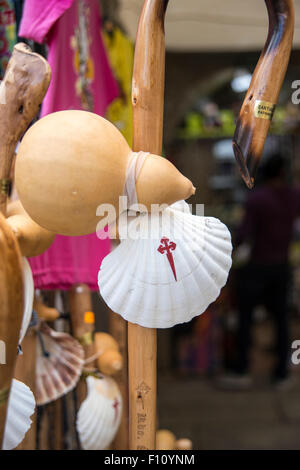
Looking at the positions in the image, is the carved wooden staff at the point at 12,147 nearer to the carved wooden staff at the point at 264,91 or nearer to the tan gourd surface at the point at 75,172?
the tan gourd surface at the point at 75,172

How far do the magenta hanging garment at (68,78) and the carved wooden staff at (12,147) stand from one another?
180mm

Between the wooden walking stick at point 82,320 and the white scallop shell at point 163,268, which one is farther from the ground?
the white scallop shell at point 163,268

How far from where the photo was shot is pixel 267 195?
6.77ft

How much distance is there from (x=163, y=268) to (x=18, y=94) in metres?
0.25

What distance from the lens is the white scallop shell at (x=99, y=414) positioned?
0.75 m

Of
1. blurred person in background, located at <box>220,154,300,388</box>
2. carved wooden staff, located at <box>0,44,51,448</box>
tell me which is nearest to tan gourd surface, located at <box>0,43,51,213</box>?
carved wooden staff, located at <box>0,44,51,448</box>

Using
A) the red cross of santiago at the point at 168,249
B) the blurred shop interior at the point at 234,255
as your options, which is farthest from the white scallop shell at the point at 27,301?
the blurred shop interior at the point at 234,255

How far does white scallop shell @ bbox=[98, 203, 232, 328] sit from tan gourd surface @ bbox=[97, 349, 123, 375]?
0.86 feet

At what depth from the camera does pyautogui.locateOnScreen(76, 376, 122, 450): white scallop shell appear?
2.45ft

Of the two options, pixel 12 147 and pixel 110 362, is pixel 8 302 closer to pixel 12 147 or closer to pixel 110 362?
pixel 12 147

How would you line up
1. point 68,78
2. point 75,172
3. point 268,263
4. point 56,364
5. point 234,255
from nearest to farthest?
point 75,172, point 56,364, point 68,78, point 234,255, point 268,263

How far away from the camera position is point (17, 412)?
1.82ft

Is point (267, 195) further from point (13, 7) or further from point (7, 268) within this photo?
point (7, 268)

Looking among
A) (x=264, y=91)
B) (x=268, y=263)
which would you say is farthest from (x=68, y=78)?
(x=268, y=263)
